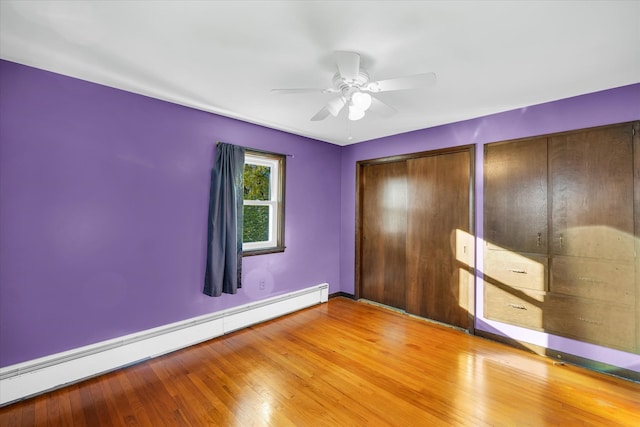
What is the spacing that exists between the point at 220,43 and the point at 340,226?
3349 millimetres

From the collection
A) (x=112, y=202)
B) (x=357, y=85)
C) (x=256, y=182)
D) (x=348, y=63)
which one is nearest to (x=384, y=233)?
(x=256, y=182)

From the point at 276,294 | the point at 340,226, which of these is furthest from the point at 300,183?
the point at 276,294

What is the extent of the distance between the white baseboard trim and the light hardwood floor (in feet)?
0.25

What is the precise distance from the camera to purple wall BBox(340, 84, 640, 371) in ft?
8.12

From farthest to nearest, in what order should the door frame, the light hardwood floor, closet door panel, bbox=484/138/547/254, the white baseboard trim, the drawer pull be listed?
the door frame < closet door panel, bbox=484/138/547/254 < the drawer pull < the white baseboard trim < the light hardwood floor

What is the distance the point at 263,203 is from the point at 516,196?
2.93 meters

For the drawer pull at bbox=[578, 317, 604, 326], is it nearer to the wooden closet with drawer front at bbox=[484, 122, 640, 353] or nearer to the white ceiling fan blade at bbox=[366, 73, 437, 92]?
the wooden closet with drawer front at bbox=[484, 122, 640, 353]

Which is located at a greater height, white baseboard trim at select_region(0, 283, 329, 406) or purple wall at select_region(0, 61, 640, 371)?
purple wall at select_region(0, 61, 640, 371)

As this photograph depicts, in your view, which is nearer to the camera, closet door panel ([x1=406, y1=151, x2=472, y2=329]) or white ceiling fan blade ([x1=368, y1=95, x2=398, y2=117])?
white ceiling fan blade ([x1=368, y1=95, x2=398, y2=117])

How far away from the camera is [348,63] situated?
5.73ft

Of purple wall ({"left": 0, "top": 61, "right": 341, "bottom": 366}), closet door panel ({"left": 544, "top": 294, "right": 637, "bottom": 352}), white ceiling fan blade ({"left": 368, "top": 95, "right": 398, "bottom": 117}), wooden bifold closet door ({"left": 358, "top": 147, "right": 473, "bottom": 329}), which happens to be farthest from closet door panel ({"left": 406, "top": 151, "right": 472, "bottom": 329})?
purple wall ({"left": 0, "top": 61, "right": 341, "bottom": 366})

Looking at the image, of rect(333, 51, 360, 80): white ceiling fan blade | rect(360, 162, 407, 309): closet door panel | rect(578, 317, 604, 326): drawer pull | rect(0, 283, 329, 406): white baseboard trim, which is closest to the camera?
rect(333, 51, 360, 80): white ceiling fan blade

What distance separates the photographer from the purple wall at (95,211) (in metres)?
2.12

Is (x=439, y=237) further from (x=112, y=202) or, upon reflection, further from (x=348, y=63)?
(x=112, y=202)
